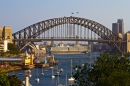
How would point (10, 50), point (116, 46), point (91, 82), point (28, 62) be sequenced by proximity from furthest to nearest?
point (116, 46) < point (10, 50) < point (28, 62) < point (91, 82)

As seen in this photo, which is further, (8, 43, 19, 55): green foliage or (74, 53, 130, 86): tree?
(8, 43, 19, 55): green foliage

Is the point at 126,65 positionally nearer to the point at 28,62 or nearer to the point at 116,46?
the point at 28,62

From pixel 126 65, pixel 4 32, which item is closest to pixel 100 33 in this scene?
pixel 4 32

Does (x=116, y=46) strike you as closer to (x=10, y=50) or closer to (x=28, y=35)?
(x=28, y=35)

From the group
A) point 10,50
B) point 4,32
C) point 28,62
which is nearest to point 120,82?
point 28,62

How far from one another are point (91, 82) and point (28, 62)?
47936 mm

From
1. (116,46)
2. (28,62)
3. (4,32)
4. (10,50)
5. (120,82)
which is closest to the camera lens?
(120,82)

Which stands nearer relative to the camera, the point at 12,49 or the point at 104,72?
the point at 104,72

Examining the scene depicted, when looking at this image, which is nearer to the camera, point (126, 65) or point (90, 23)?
point (126, 65)

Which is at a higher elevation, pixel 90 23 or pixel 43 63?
pixel 90 23

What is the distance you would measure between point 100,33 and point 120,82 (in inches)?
3262

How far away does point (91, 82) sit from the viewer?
19062 millimetres

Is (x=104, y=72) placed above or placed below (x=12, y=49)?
above

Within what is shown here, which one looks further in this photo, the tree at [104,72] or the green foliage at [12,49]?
the green foliage at [12,49]
